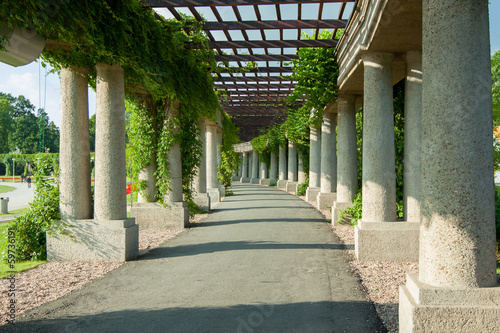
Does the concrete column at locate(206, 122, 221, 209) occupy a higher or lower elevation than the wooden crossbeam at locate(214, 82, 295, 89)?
lower

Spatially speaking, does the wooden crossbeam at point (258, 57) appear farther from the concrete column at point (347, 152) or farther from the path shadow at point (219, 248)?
the path shadow at point (219, 248)

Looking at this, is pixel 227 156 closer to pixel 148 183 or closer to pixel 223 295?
pixel 148 183

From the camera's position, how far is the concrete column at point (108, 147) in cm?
668

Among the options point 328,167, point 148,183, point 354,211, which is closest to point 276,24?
point 354,211

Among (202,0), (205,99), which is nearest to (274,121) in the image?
(205,99)

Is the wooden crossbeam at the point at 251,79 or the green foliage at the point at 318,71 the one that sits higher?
the wooden crossbeam at the point at 251,79

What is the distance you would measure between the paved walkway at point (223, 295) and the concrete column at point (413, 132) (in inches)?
61.2

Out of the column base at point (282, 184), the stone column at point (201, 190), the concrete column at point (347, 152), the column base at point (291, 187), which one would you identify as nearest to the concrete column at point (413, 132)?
the concrete column at point (347, 152)

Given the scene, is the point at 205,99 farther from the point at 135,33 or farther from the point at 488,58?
the point at 488,58

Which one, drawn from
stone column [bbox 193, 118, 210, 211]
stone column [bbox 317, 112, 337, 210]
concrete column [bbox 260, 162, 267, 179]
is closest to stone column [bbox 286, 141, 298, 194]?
stone column [bbox 317, 112, 337, 210]

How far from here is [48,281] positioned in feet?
17.9

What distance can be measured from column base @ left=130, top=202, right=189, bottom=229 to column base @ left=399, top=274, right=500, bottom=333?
316 inches

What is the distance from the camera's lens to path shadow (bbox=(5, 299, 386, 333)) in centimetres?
365

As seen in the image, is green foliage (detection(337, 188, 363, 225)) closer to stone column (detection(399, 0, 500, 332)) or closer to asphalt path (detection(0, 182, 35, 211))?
stone column (detection(399, 0, 500, 332))
